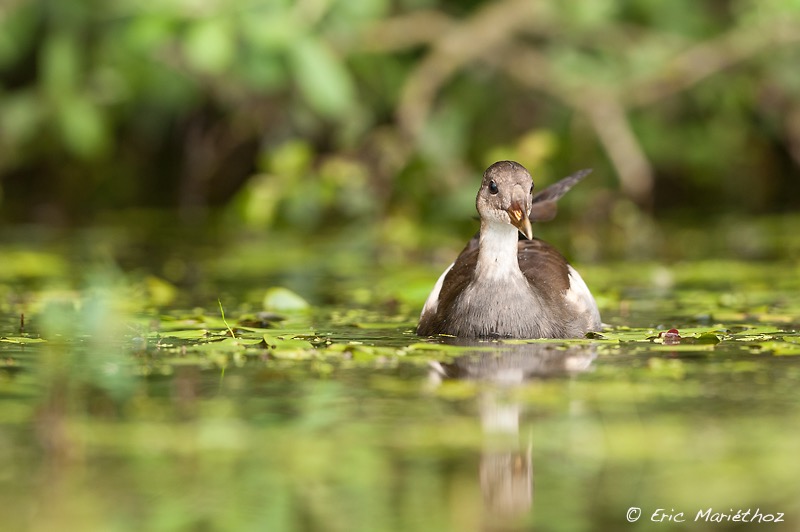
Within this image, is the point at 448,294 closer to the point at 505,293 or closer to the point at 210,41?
the point at 505,293

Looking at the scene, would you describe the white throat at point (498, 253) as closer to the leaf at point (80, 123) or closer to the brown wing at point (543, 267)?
the brown wing at point (543, 267)

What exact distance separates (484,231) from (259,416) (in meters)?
2.01

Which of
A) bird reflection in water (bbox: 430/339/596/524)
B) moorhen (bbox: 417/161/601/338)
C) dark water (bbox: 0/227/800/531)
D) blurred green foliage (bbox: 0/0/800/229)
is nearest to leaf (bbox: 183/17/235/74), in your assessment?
blurred green foliage (bbox: 0/0/800/229)

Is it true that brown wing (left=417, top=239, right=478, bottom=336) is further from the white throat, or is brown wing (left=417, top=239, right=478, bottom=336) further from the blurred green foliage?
the blurred green foliage

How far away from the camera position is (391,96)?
517 inches

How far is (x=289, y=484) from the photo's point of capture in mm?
3441

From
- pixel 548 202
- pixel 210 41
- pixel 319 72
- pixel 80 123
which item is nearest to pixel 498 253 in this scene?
pixel 548 202

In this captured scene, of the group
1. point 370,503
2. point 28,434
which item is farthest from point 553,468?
point 28,434

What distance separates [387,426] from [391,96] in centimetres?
931

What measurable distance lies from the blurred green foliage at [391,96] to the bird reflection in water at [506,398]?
467 cm

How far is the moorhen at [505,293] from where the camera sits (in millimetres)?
5773

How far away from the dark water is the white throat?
0.41 meters

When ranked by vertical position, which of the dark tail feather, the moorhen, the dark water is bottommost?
the dark water

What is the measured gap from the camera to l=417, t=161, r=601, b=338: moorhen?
5773mm
